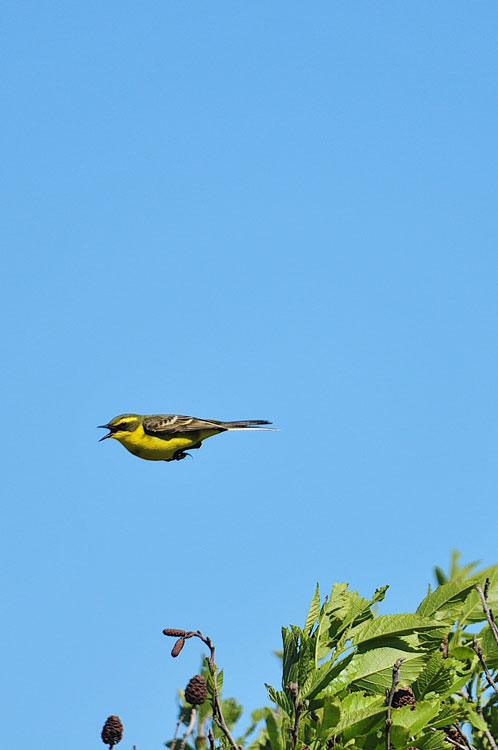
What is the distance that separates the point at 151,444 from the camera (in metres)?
13.4

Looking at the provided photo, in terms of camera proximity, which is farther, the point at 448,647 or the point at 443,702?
the point at 448,647

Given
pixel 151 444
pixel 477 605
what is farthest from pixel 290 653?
pixel 151 444

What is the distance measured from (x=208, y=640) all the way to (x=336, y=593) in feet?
3.49

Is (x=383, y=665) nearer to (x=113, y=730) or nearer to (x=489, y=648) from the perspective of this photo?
(x=489, y=648)

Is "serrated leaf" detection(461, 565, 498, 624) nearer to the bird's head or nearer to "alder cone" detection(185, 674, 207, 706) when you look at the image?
"alder cone" detection(185, 674, 207, 706)

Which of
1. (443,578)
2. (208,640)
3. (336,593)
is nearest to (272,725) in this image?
(208,640)

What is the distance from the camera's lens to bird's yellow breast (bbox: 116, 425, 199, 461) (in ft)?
43.8

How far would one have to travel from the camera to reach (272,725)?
3744 mm

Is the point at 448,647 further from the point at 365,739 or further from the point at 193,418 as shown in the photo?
the point at 193,418

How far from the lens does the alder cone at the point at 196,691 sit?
431 cm

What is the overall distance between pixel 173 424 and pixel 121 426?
2.35ft

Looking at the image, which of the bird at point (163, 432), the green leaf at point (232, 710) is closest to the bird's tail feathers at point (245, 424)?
the bird at point (163, 432)

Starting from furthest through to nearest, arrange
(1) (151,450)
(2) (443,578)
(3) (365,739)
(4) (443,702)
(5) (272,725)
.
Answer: (1) (151,450)
(2) (443,578)
(4) (443,702)
(3) (365,739)
(5) (272,725)

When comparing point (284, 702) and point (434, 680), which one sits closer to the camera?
point (284, 702)
